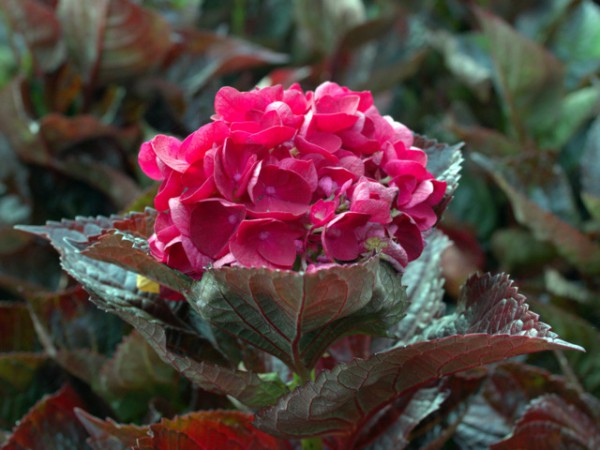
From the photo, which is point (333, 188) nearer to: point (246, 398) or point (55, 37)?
point (246, 398)

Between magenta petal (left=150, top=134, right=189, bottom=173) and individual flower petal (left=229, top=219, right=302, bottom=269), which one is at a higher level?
magenta petal (left=150, top=134, right=189, bottom=173)

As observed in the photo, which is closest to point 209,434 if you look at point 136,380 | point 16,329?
point 136,380

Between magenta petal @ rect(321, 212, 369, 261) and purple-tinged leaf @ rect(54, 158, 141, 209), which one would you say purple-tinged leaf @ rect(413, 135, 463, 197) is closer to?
magenta petal @ rect(321, 212, 369, 261)

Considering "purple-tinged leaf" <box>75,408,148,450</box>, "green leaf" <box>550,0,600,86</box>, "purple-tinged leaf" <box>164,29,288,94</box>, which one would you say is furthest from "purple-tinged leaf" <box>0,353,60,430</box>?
"green leaf" <box>550,0,600,86</box>

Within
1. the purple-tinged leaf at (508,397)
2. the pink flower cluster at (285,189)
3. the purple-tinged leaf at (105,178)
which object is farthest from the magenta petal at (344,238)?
the purple-tinged leaf at (105,178)

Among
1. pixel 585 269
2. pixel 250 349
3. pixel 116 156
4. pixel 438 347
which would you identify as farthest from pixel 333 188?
pixel 116 156

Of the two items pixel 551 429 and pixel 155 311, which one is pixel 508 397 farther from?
pixel 155 311
